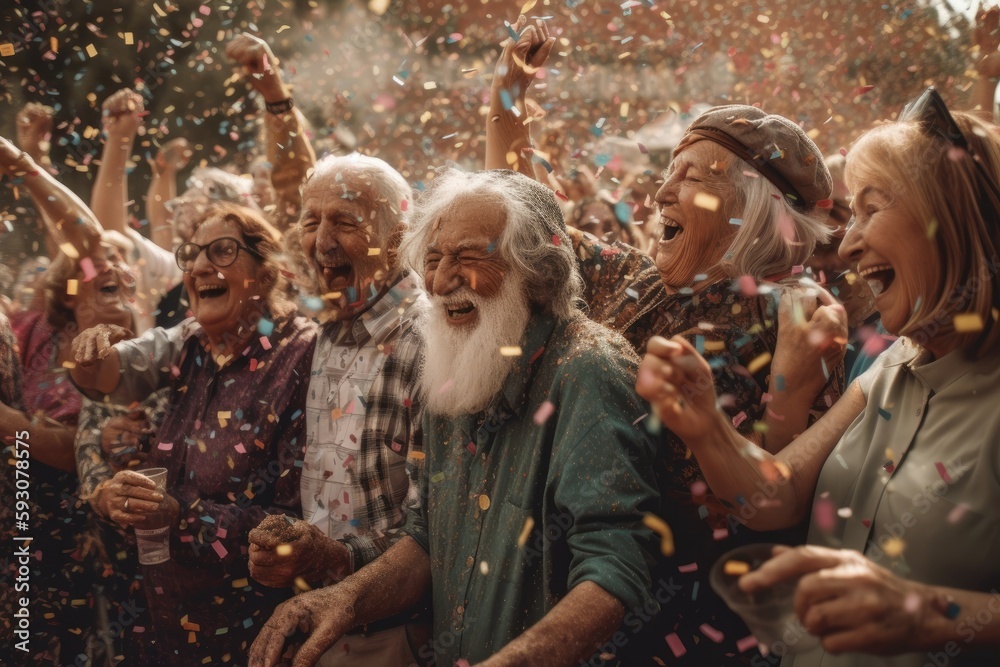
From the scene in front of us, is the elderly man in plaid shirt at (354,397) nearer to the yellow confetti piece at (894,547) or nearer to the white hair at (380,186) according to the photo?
the white hair at (380,186)

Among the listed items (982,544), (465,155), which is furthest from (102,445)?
(465,155)

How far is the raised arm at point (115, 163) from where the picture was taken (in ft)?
16.2

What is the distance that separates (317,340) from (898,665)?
2247 millimetres

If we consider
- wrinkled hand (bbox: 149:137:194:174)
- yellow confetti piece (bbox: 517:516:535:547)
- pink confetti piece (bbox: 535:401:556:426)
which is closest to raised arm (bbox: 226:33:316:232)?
pink confetti piece (bbox: 535:401:556:426)

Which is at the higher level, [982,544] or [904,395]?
[904,395]

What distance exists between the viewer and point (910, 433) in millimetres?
1878

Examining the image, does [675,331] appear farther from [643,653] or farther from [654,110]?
[654,110]

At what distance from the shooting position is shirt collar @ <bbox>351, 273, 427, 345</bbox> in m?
3.16

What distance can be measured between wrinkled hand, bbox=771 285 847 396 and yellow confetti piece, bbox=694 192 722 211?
15.3 inches

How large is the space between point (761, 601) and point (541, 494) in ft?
2.76

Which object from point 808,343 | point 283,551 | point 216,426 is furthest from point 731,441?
point 216,426

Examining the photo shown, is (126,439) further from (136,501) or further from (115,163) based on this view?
(115,163)

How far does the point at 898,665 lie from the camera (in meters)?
1.80

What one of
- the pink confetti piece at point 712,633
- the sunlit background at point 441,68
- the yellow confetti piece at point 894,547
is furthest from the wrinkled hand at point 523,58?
the sunlit background at point 441,68
